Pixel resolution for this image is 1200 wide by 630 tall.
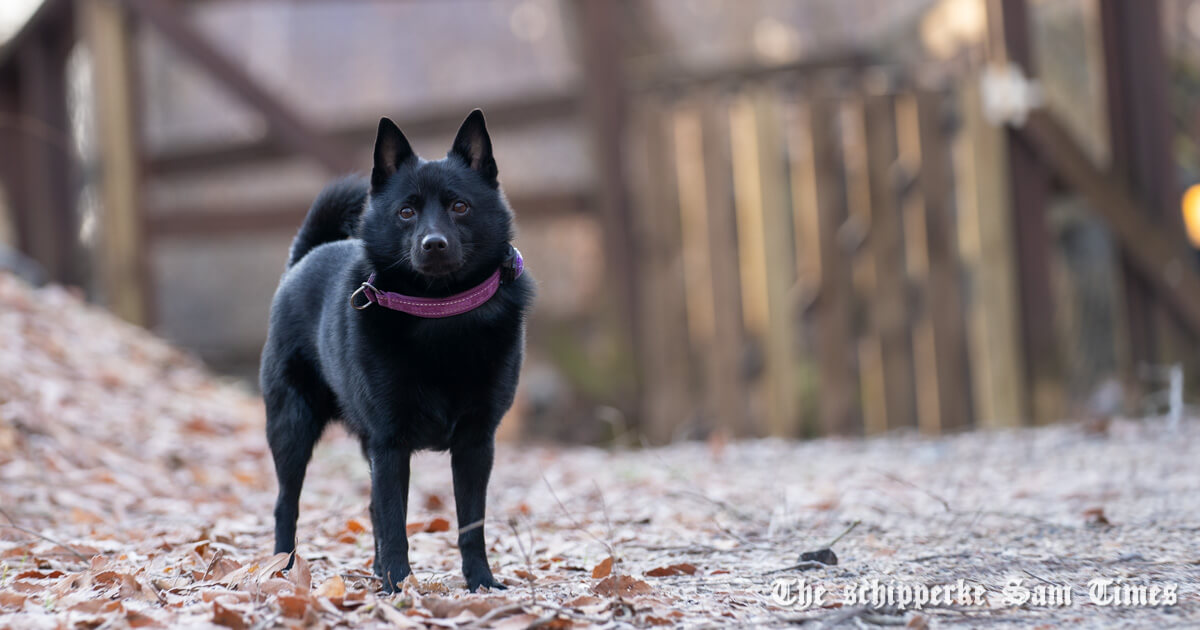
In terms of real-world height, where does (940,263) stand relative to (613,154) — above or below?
below

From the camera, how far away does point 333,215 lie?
10.5 ft

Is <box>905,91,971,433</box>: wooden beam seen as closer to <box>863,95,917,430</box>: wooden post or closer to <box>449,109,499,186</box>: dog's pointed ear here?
<box>863,95,917,430</box>: wooden post

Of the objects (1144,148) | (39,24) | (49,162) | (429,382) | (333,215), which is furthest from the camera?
(39,24)

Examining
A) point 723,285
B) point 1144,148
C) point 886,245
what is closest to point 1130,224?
point 1144,148

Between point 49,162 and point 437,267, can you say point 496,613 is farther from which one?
point 49,162

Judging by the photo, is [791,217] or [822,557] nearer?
[822,557]

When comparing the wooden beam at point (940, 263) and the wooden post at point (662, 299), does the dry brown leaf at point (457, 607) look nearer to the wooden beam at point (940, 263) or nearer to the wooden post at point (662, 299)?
the wooden post at point (662, 299)

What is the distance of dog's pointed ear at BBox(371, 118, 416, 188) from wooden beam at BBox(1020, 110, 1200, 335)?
401cm

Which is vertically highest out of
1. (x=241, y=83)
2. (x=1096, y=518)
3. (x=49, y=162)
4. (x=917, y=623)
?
(x=241, y=83)

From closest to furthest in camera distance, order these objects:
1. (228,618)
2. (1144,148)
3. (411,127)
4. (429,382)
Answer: (228,618) < (429,382) < (1144,148) < (411,127)

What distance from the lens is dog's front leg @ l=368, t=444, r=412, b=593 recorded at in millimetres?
2443

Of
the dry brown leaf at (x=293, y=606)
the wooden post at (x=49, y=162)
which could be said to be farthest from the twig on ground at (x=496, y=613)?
the wooden post at (x=49, y=162)

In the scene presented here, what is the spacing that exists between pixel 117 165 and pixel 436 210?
14.2ft

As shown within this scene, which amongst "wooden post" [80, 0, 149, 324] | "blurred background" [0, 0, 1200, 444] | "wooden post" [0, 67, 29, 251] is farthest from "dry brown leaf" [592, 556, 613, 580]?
"wooden post" [0, 67, 29, 251]
